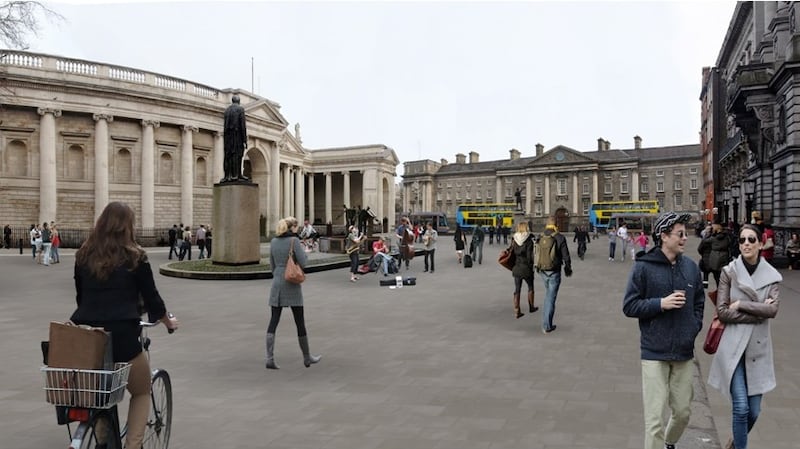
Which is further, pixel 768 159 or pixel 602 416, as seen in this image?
pixel 768 159

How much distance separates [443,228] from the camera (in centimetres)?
7638

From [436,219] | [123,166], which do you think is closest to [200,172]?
[123,166]

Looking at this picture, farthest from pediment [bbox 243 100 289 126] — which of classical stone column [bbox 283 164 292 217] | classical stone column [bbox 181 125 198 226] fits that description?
classical stone column [bbox 283 164 292 217]

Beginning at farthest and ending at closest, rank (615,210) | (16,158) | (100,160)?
(615,210), (100,160), (16,158)

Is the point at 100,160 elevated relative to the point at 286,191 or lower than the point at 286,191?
elevated

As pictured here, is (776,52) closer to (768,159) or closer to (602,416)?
(768,159)

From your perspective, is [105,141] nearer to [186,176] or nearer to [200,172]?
[186,176]

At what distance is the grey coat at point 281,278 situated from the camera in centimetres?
726

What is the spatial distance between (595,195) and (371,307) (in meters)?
83.9

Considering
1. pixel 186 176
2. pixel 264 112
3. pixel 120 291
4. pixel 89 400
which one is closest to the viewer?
pixel 89 400

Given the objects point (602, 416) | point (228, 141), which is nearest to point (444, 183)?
point (228, 141)

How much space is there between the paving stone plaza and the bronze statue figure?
6.85 meters

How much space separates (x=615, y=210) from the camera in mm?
65812

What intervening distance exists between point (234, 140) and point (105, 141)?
1966cm
